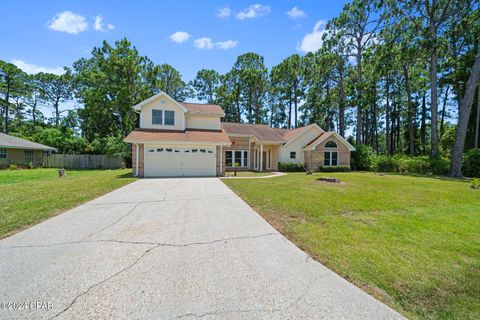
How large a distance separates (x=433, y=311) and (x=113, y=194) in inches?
376

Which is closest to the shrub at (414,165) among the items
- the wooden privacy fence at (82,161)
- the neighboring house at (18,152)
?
the wooden privacy fence at (82,161)

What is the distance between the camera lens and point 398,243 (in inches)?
162

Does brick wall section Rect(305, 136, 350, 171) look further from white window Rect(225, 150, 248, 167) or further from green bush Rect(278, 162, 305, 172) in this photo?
white window Rect(225, 150, 248, 167)

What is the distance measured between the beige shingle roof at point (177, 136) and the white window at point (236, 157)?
3800 millimetres

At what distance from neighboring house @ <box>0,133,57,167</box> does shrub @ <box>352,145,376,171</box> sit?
3561 centimetres

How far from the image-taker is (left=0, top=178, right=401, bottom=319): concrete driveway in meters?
2.26

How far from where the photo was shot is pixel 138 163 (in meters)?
14.6

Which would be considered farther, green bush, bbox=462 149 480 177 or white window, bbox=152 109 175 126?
white window, bbox=152 109 175 126

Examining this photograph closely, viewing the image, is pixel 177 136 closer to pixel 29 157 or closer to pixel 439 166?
pixel 29 157

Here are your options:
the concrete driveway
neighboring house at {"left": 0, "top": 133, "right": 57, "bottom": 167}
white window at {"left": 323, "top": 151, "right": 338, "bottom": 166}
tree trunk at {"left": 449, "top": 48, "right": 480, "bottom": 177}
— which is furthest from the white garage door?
tree trunk at {"left": 449, "top": 48, "right": 480, "bottom": 177}

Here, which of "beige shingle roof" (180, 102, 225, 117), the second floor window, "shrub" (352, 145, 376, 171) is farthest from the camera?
"shrub" (352, 145, 376, 171)

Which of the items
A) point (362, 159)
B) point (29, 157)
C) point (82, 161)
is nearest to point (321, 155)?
point (362, 159)

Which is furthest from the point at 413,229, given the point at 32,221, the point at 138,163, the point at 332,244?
the point at 138,163

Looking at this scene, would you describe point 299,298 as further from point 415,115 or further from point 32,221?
point 415,115
